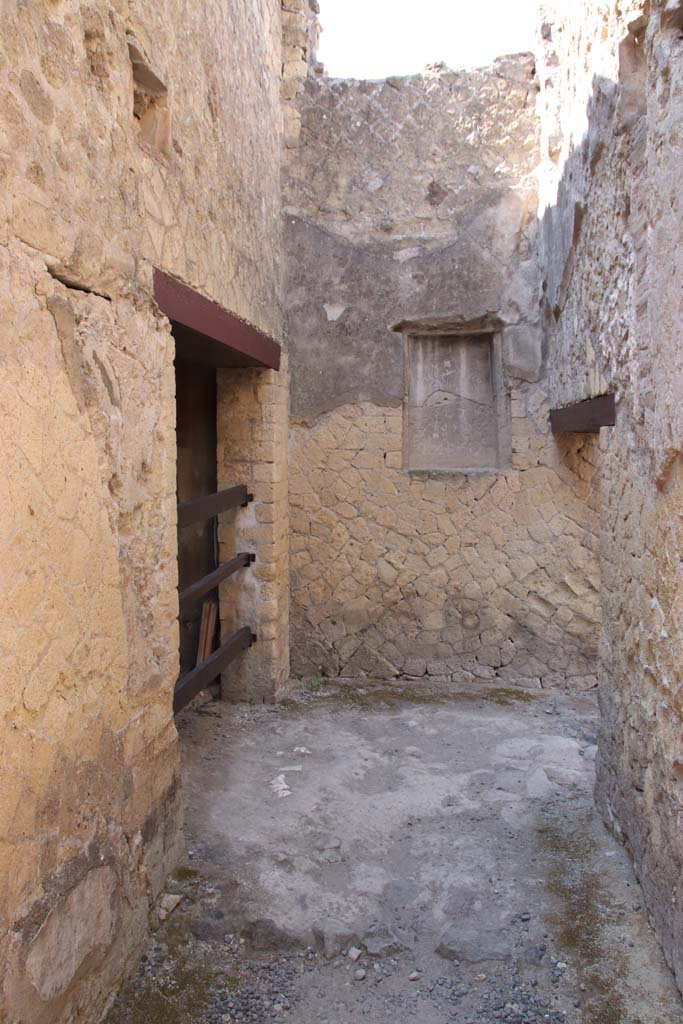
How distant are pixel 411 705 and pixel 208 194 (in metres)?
3.24

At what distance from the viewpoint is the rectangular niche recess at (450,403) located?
5.41 metres

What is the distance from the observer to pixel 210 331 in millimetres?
3410

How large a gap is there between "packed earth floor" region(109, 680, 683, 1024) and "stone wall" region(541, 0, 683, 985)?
234mm

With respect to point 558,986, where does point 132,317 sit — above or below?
above

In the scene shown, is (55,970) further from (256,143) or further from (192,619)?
(256,143)

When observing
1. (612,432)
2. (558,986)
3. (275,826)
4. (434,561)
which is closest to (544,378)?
(434,561)

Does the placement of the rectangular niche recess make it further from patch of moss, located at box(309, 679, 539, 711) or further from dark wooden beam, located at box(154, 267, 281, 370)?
patch of moss, located at box(309, 679, 539, 711)

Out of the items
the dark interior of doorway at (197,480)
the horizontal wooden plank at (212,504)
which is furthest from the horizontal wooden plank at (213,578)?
the horizontal wooden plank at (212,504)

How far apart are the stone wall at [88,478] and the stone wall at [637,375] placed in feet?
5.40

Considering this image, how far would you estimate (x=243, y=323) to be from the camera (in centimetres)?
403

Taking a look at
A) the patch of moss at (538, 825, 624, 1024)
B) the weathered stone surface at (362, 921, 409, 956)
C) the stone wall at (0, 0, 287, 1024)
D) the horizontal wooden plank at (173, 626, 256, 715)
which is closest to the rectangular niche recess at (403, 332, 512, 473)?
the horizontal wooden plank at (173, 626, 256, 715)

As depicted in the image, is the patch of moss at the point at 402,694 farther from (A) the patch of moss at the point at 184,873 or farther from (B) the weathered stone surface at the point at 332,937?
(B) the weathered stone surface at the point at 332,937

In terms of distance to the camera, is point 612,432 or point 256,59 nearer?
point 612,432

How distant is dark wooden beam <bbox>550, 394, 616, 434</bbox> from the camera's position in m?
3.21
